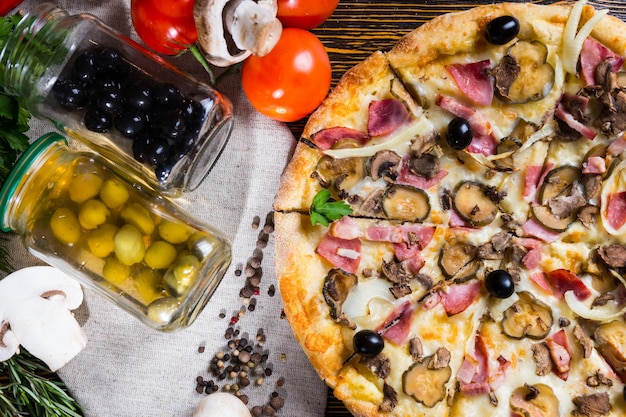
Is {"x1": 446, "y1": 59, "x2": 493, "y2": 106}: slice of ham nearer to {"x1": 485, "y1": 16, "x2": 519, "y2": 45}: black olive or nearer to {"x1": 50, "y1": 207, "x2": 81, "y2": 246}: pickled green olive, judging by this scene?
{"x1": 485, "y1": 16, "x2": 519, "y2": 45}: black olive

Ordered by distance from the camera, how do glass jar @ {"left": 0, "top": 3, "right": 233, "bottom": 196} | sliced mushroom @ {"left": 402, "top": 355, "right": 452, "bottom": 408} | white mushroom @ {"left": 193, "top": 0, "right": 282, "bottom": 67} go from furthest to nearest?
sliced mushroom @ {"left": 402, "top": 355, "right": 452, "bottom": 408} → glass jar @ {"left": 0, "top": 3, "right": 233, "bottom": 196} → white mushroom @ {"left": 193, "top": 0, "right": 282, "bottom": 67}

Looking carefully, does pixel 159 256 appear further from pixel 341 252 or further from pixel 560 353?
pixel 560 353

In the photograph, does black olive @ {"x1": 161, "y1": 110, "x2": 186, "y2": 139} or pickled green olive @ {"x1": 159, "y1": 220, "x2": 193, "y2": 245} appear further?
pickled green olive @ {"x1": 159, "y1": 220, "x2": 193, "y2": 245}

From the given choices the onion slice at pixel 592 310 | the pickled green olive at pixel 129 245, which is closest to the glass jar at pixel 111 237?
the pickled green olive at pixel 129 245

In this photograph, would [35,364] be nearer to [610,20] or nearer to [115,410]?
[115,410]

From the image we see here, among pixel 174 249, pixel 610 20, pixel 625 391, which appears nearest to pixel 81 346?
pixel 174 249

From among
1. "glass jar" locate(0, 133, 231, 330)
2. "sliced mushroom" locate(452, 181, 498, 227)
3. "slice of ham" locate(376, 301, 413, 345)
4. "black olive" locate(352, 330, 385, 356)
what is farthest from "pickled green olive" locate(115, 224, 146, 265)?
"sliced mushroom" locate(452, 181, 498, 227)
